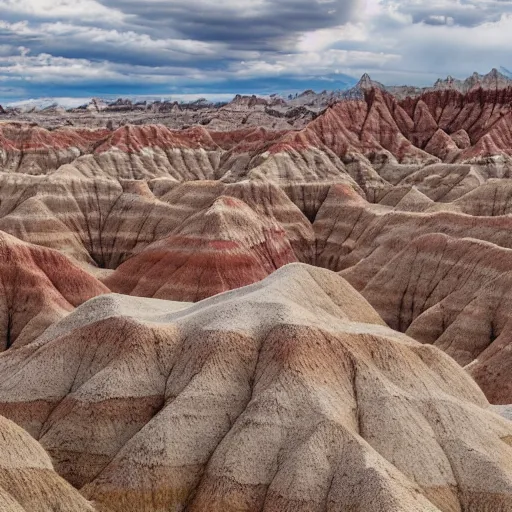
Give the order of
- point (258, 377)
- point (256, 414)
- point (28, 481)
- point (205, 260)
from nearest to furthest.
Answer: point (28, 481), point (256, 414), point (258, 377), point (205, 260)

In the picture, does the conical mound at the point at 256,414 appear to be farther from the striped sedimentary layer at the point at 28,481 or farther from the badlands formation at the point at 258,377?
the striped sedimentary layer at the point at 28,481

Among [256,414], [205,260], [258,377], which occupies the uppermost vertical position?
[258,377]

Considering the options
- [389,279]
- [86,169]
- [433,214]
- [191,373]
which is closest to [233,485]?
[191,373]

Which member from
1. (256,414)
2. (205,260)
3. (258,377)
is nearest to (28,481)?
(256,414)

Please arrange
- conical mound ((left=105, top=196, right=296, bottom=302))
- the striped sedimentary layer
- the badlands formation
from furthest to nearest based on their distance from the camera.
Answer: conical mound ((left=105, top=196, right=296, bottom=302))
the badlands formation
the striped sedimentary layer

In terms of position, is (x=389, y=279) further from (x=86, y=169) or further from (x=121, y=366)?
(x=86, y=169)

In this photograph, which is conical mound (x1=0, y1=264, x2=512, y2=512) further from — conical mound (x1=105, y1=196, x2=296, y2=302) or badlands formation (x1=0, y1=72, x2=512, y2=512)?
conical mound (x1=105, y1=196, x2=296, y2=302)

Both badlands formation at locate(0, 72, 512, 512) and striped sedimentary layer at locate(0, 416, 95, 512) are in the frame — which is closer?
striped sedimentary layer at locate(0, 416, 95, 512)

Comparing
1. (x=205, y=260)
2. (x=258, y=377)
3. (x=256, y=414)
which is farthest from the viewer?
(x=205, y=260)

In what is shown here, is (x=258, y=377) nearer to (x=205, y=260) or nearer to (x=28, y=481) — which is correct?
(x=28, y=481)

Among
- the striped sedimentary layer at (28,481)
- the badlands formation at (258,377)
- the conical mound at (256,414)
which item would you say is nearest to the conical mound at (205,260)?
the badlands formation at (258,377)

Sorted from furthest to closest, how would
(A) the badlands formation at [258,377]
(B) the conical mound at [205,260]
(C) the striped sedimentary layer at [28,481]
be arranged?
1. (B) the conical mound at [205,260]
2. (A) the badlands formation at [258,377]
3. (C) the striped sedimentary layer at [28,481]

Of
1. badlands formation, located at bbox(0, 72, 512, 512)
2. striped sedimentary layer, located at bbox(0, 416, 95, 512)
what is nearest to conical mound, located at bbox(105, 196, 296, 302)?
badlands formation, located at bbox(0, 72, 512, 512)
